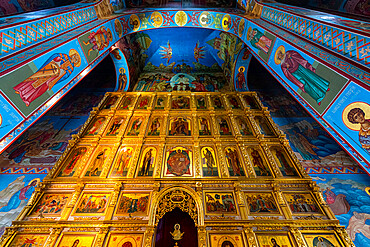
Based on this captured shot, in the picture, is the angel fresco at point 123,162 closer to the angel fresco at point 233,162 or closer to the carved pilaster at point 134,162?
the carved pilaster at point 134,162

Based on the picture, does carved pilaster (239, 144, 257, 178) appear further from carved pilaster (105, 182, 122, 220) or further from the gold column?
carved pilaster (105, 182, 122, 220)

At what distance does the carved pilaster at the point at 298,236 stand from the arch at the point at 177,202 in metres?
2.54

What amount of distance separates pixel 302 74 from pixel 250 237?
197 inches

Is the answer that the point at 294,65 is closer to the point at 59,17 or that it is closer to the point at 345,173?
the point at 345,173

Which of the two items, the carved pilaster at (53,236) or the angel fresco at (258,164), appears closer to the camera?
the carved pilaster at (53,236)

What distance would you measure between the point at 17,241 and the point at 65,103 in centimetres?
841

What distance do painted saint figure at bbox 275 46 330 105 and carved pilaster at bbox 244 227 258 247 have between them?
399 centimetres

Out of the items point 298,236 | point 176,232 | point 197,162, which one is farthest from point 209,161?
point 298,236

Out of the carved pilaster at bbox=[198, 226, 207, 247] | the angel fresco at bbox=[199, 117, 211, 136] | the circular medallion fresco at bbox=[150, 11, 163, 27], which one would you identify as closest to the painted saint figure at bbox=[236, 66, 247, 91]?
the angel fresco at bbox=[199, 117, 211, 136]

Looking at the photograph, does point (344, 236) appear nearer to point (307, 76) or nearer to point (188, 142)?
point (307, 76)

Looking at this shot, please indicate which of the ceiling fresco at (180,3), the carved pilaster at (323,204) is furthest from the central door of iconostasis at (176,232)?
the ceiling fresco at (180,3)

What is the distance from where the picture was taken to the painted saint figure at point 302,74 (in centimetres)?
431

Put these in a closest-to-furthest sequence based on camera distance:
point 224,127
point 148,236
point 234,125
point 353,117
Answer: point 353,117 < point 148,236 < point 234,125 < point 224,127

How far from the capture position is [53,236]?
14.7ft
